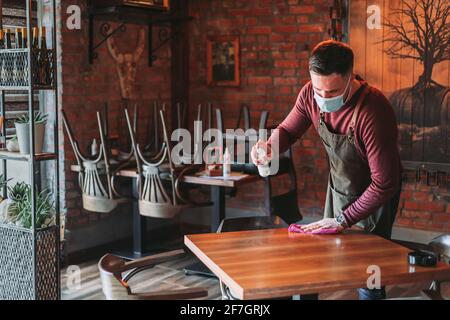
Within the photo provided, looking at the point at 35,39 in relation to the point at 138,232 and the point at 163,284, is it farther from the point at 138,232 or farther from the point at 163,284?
the point at 138,232

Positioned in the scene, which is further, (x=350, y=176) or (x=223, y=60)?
(x=223, y=60)

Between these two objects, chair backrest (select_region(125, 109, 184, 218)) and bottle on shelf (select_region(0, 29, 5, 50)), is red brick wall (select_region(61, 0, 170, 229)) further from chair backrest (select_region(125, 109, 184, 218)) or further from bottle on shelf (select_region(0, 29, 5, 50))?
bottle on shelf (select_region(0, 29, 5, 50))

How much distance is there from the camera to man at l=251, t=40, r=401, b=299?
2812 millimetres

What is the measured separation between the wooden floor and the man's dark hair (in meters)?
2.09

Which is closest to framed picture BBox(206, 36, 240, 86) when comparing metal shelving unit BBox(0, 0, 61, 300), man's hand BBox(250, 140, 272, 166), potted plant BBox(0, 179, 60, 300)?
metal shelving unit BBox(0, 0, 61, 300)

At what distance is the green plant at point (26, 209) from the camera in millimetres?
3475

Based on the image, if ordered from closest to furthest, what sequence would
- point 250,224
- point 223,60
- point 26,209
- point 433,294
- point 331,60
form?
point 433,294
point 331,60
point 250,224
point 26,209
point 223,60

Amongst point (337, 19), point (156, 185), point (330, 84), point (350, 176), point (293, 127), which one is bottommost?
point (156, 185)

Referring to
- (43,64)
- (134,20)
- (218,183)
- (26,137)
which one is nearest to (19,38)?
(43,64)

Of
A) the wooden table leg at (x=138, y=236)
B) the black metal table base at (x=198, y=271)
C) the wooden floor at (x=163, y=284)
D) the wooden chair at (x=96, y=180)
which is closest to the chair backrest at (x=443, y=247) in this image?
the wooden floor at (x=163, y=284)

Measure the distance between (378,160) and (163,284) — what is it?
2.40m

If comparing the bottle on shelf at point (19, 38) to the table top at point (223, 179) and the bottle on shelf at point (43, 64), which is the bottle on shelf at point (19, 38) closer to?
the bottle on shelf at point (43, 64)

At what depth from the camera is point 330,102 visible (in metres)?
2.93

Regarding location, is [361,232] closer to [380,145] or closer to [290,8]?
[380,145]
